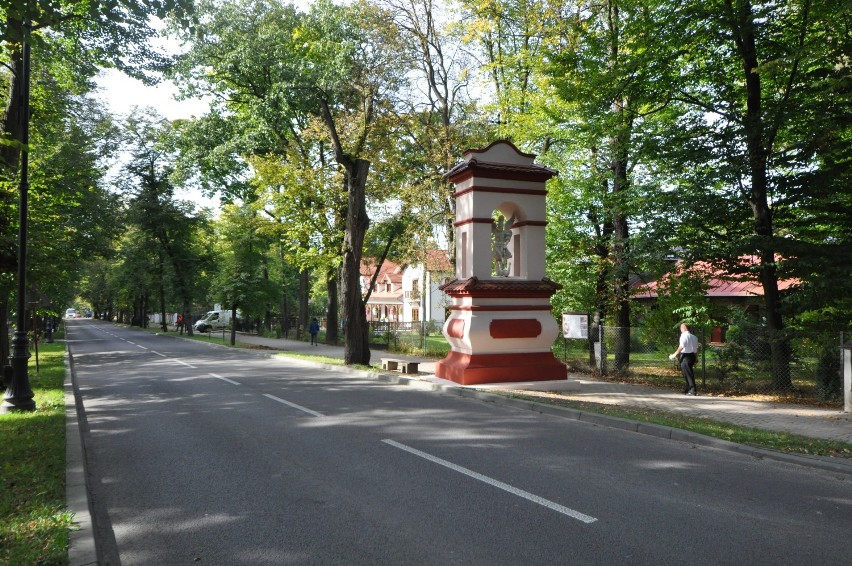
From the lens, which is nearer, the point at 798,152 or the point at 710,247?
the point at 798,152

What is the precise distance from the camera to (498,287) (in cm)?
1400

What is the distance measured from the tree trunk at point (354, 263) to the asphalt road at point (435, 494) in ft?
29.7

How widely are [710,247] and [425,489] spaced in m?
10.6

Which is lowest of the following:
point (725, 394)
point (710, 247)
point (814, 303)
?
point (725, 394)

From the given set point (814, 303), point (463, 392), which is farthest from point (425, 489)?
point (814, 303)

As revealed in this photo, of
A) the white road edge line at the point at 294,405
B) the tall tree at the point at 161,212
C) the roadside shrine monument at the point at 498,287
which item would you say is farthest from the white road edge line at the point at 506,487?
the tall tree at the point at 161,212

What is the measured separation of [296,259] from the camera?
26.9m

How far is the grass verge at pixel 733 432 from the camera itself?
738 centimetres

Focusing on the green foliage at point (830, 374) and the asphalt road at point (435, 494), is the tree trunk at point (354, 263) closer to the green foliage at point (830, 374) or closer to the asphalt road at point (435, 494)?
the asphalt road at point (435, 494)

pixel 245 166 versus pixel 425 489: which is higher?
pixel 245 166

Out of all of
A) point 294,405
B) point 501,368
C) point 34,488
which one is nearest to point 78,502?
point 34,488

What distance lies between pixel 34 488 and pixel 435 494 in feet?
13.1

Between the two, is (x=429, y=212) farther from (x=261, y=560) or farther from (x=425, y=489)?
(x=261, y=560)

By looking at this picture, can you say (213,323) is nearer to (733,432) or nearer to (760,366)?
(760,366)
